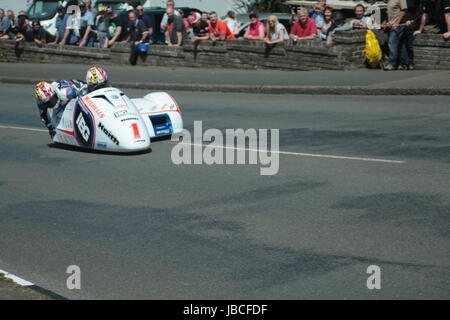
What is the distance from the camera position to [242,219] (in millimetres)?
8320

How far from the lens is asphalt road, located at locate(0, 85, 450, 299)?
6.55m

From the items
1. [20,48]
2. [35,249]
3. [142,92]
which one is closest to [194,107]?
[142,92]

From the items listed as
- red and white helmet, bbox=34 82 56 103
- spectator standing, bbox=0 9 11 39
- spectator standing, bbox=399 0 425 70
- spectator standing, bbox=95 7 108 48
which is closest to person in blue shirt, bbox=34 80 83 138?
red and white helmet, bbox=34 82 56 103

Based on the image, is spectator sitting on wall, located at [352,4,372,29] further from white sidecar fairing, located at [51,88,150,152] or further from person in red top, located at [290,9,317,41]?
white sidecar fairing, located at [51,88,150,152]

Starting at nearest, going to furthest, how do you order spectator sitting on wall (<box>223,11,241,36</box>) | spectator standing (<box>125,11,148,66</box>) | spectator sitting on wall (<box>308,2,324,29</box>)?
spectator sitting on wall (<box>308,2,324,29</box>) → spectator standing (<box>125,11,148,66</box>) → spectator sitting on wall (<box>223,11,241,36</box>)

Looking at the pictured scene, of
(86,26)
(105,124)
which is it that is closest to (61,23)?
(86,26)

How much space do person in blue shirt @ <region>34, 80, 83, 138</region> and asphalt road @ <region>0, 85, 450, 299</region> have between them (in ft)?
1.54

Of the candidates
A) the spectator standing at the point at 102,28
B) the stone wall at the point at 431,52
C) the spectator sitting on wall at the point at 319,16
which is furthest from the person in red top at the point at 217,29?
the stone wall at the point at 431,52

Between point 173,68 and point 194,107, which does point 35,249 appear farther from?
point 173,68

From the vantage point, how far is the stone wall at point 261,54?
19.3 m

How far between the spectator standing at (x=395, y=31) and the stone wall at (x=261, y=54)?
41cm

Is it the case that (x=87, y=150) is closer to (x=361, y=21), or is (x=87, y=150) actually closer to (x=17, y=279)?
(x=17, y=279)

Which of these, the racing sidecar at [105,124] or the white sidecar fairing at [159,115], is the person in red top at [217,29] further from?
the racing sidecar at [105,124]

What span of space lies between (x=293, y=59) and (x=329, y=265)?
15042 millimetres
